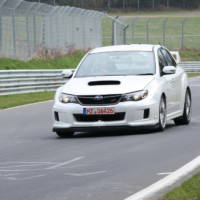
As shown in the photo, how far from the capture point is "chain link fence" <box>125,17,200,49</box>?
6875 centimetres

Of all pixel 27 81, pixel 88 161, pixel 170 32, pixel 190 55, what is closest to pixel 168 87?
pixel 88 161

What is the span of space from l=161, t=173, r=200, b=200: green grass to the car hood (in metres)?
5.88

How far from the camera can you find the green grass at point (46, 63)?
35.7 metres

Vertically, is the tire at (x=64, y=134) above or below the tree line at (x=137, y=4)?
above

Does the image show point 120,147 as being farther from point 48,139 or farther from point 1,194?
point 1,194

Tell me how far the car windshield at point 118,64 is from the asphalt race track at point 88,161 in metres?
1.04

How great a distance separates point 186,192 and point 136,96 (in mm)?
6444

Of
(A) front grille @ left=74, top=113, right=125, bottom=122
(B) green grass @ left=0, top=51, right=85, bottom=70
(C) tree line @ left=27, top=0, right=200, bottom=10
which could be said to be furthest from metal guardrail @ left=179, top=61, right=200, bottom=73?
(A) front grille @ left=74, top=113, right=125, bottom=122

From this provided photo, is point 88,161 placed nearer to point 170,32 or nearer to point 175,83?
point 175,83

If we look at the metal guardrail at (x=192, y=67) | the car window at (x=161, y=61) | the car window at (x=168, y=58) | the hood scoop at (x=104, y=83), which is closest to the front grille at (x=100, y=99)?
the hood scoop at (x=104, y=83)

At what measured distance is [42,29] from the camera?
132 feet

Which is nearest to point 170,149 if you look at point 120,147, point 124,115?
point 120,147

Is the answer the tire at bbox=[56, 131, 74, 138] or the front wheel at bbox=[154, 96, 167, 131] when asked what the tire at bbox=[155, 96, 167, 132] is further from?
the tire at bbox=[56, 131, 74, 138]

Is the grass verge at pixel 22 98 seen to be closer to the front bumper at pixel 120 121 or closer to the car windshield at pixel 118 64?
the car windshield at pixel 118 64
